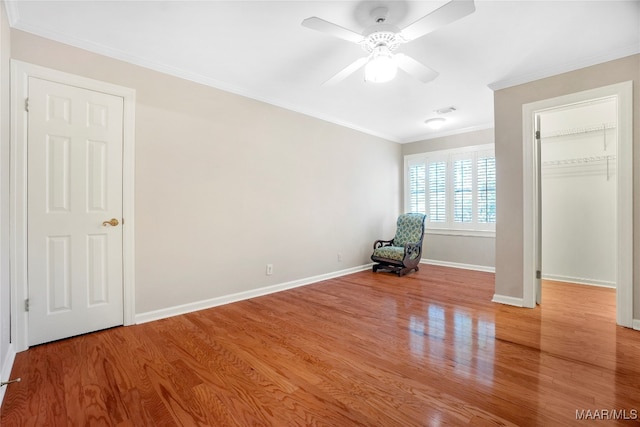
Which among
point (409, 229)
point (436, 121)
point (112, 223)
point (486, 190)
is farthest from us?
point (409, 229)

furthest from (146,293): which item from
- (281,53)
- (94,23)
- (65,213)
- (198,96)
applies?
(281,53)

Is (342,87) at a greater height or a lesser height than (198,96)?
greater

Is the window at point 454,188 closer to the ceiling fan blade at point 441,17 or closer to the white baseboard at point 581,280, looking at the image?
the white baseboard at point 581,280

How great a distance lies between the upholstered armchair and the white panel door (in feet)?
12.4

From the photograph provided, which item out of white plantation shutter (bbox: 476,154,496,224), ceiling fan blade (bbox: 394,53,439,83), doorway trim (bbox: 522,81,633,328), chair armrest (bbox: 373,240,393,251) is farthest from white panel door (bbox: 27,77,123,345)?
white plantation shutter (bbox: 476,154,496,224)

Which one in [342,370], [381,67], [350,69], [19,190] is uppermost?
[350,69]

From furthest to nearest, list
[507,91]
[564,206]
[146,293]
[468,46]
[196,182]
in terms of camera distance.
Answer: [564,206], [507,91], [196,182], [146,293], [468,46]

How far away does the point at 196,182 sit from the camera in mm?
3182

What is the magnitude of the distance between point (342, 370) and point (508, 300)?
8.08ft

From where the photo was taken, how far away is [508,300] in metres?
3.35

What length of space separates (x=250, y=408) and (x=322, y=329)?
1160mm

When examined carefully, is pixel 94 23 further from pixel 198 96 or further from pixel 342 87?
pixel 342 87

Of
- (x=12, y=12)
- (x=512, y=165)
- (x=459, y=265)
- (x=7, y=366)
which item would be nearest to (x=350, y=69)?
(x=512, y=165)

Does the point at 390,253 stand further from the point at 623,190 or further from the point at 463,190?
the point at 623,190
